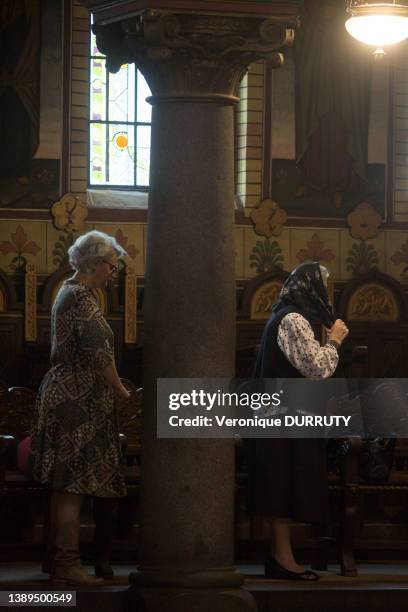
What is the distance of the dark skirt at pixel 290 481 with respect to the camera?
747 centimetres

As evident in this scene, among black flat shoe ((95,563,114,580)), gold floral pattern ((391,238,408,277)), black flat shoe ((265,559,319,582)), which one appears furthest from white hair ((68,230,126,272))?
gold floral pattern ((391,238,408,277))

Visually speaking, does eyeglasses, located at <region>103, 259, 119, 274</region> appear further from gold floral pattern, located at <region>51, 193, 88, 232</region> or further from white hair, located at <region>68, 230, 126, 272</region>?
gold floral pattern, located at <region>51, 193, 88, 232</region>

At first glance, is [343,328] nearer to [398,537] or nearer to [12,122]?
[398,537]

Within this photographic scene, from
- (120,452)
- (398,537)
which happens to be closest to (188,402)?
(120,452)

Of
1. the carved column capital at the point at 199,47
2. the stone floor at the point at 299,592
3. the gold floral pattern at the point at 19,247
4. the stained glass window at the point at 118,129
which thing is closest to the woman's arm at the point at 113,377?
the stone floor at the point at 299,592

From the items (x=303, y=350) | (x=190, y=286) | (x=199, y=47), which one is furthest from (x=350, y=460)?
(x=199, y=47)

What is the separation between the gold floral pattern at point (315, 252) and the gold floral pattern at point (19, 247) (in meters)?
2.59

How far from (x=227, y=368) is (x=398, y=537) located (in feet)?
9.06

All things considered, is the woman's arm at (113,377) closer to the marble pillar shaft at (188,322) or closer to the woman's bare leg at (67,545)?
the marble pillar shaft at (188,322)

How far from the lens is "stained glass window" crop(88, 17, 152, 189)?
14.7 m

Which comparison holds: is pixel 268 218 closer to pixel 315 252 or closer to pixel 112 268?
pixel 315 252

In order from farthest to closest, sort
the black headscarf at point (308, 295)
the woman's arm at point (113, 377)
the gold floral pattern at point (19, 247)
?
the gold floral pattern at point (19, 247), the black headscarf at point (308, 295), the woman's arm at point (113, 377)

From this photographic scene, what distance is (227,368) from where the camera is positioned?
6805 millimetres

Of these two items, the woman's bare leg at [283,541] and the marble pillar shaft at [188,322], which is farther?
the woman's bare leg at [283,541]
